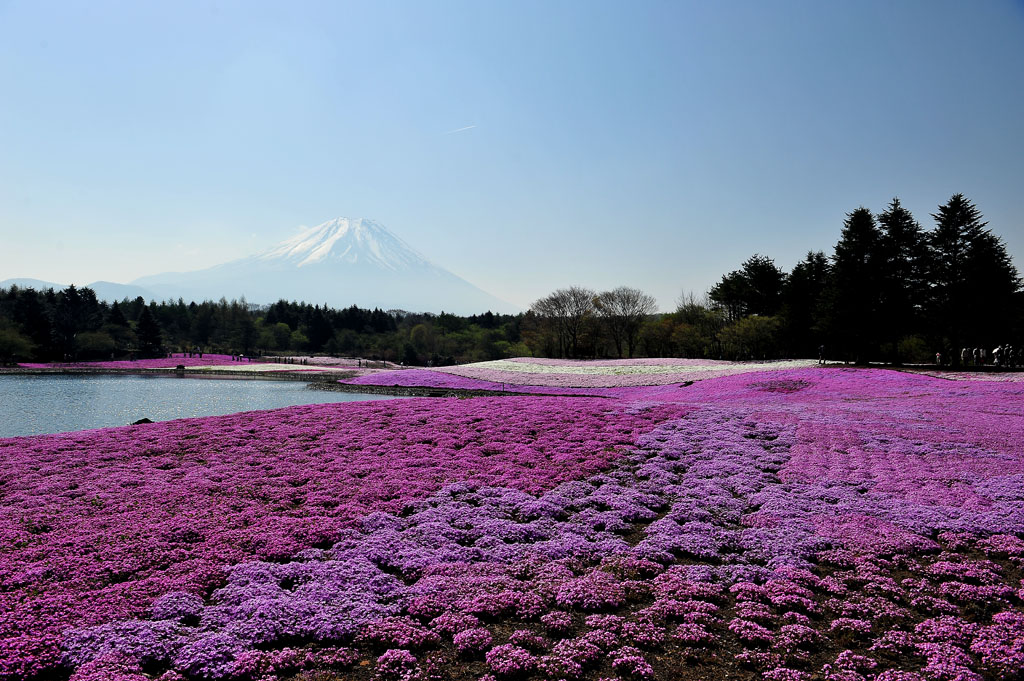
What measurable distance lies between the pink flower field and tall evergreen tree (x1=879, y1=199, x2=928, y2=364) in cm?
4214

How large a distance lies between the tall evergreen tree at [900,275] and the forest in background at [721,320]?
13cm

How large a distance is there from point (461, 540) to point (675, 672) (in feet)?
16.4

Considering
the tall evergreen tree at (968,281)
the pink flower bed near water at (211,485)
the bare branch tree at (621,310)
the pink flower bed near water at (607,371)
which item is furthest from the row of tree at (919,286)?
the pink flower bed near water at (211,485)

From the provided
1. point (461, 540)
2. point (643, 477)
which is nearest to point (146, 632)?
point (461, 540)

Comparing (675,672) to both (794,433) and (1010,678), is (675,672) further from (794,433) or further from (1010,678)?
(794,433)

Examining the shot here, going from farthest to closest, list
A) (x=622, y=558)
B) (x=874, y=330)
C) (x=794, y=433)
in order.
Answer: (x=874, y=330) → (x=794, y=433) → (x=622, y=558)

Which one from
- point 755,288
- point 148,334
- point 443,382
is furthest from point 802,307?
point 148,334

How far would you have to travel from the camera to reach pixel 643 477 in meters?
15.0

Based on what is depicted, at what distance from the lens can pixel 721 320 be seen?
85.1 metres

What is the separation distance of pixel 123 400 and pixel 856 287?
212 ft

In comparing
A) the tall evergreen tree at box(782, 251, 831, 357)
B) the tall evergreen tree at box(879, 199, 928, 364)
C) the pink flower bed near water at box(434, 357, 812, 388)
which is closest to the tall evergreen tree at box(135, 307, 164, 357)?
the pink flower bed near water at box(434, 357, 812, 388)

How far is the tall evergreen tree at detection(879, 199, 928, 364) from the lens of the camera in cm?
5547

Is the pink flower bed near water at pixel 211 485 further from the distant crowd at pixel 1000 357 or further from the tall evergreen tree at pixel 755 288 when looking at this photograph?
the tall evergreen tree at pixel 755 288

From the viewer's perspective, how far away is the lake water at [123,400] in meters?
26.8
